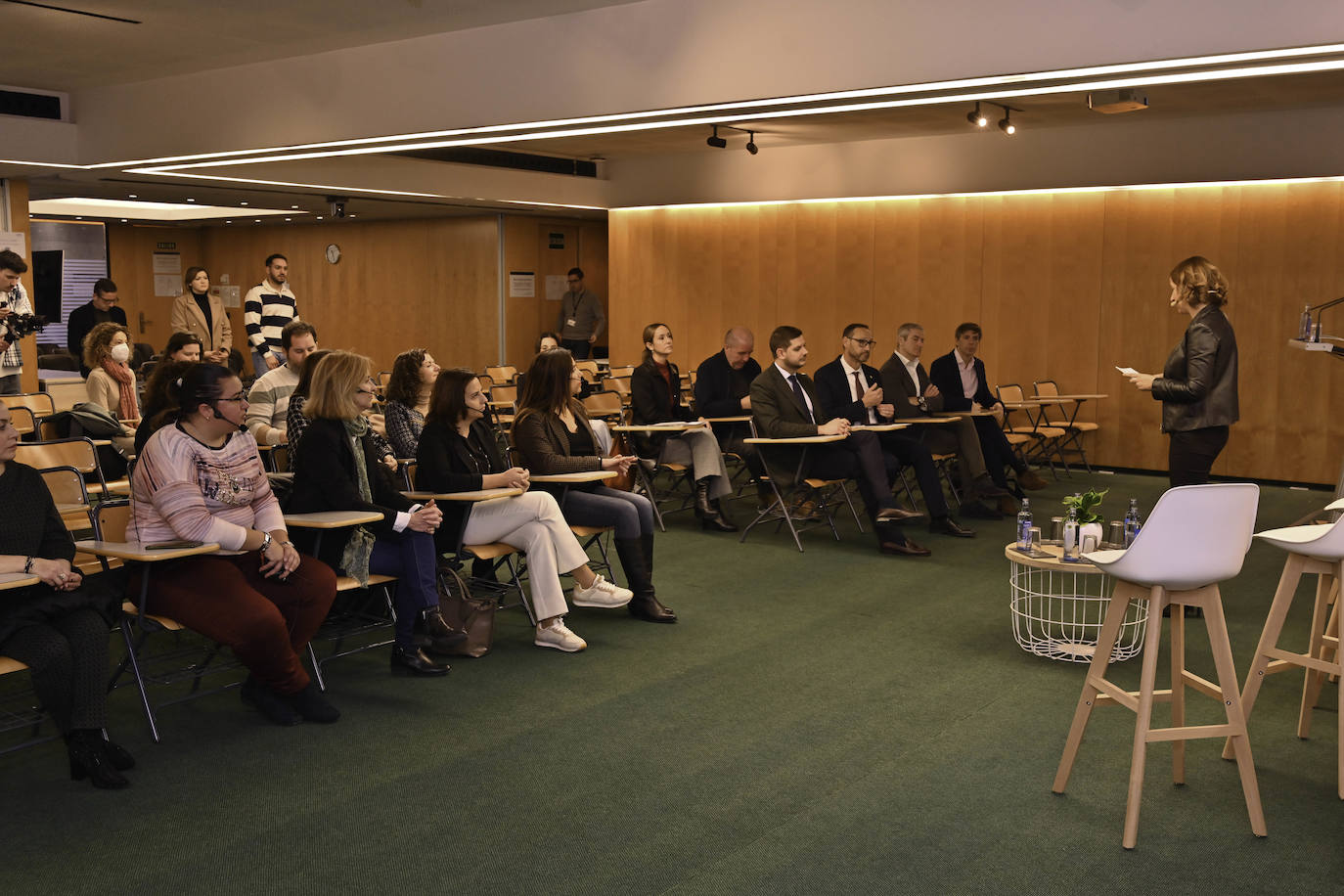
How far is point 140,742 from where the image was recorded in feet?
14.2

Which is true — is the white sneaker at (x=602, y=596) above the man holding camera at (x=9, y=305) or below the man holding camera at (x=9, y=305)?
below

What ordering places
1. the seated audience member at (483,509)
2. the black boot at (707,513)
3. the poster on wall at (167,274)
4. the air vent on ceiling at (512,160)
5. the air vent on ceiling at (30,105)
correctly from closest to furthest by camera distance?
1. the seated audience member at (483,509)
2. the black boot at (707,513)
3. the air vent on ceiling at (30,105)
4. the air vent on ceiling at (512,160)
5. the poster on wall at (167,274)

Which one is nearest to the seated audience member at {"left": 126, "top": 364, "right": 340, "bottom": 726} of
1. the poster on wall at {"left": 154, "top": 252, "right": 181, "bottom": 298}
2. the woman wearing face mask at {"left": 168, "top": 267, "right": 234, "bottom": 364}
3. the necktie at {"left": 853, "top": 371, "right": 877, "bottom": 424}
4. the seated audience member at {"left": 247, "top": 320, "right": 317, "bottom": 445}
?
the seated audience member at {"left": 247, "top": 320, "right": 317, "bottom": 445}

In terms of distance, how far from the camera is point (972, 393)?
961 cm

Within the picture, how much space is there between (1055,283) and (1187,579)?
8.69 metres

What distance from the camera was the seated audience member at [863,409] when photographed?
8.32 metres

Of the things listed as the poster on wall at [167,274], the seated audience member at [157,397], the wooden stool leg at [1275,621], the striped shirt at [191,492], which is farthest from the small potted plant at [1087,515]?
the poster on wall at [167,274]

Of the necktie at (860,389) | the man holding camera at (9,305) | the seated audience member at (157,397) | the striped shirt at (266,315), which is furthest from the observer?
the striped shirt at (266,315)

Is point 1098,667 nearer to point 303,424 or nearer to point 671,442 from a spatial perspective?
point 303,424

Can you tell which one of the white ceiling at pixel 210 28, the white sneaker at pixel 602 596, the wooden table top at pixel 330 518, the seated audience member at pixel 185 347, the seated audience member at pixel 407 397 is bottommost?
the white sneaker at pixel 602 596

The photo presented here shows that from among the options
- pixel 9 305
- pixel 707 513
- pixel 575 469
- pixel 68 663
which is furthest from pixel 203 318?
pixel 68 663

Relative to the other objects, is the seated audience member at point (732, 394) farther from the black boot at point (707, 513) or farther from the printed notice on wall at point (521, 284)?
the printed notice on wall at point (521, 284)

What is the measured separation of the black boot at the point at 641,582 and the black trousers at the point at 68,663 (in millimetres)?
2608

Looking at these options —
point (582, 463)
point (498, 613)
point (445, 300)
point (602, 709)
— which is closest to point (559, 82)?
point (582, 463)
